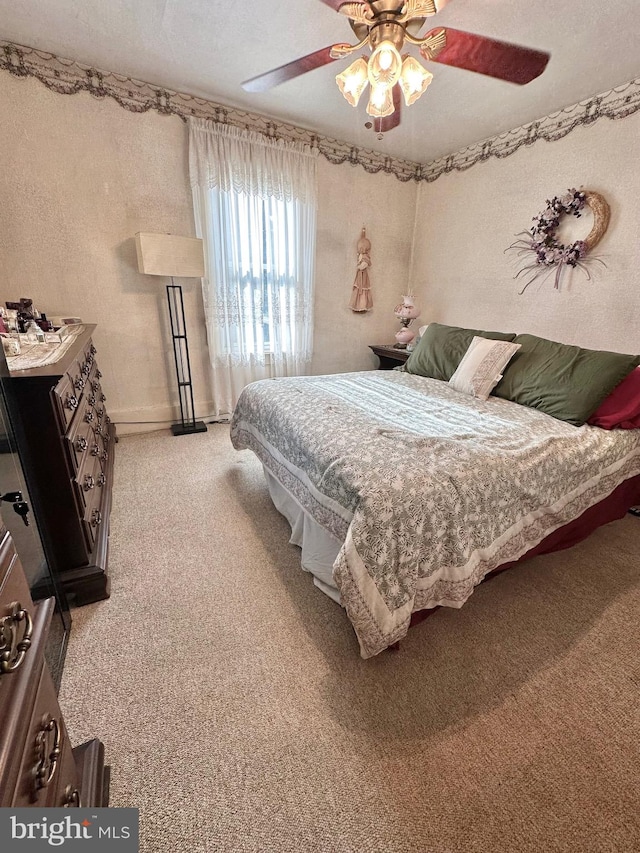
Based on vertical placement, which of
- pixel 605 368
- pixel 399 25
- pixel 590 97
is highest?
pixel 590 97

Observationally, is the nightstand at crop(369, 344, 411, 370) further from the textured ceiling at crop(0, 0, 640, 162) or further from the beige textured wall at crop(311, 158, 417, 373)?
the textured ceiling at crop(0, 0, 640, 162)

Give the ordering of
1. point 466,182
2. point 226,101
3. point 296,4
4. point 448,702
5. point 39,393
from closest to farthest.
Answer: point 448,702 < point 39,393 < point 296,4 < point 226,101 < point 466,182

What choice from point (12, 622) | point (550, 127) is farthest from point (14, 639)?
point (550, 127)

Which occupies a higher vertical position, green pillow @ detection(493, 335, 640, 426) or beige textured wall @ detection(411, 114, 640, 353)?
beige textured wall @ detection(411, 114, 640, 353)

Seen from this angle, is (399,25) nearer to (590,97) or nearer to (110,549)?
(590,97)

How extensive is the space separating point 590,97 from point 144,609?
4.14 meters

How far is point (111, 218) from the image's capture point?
2.76 meters

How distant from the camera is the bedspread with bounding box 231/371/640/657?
121 cm

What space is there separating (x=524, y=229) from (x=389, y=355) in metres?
1.55

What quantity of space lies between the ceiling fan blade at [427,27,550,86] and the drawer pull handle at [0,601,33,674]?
6.80 feet

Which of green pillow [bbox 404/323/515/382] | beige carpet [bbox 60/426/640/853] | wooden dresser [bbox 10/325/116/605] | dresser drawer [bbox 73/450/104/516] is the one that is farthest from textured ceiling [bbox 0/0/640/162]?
beige carpet [bbox 60/426/640/853]

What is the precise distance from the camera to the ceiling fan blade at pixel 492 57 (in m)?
1.32

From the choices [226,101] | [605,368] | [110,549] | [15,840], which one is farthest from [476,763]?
[226,101]

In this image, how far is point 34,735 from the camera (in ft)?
1.82
